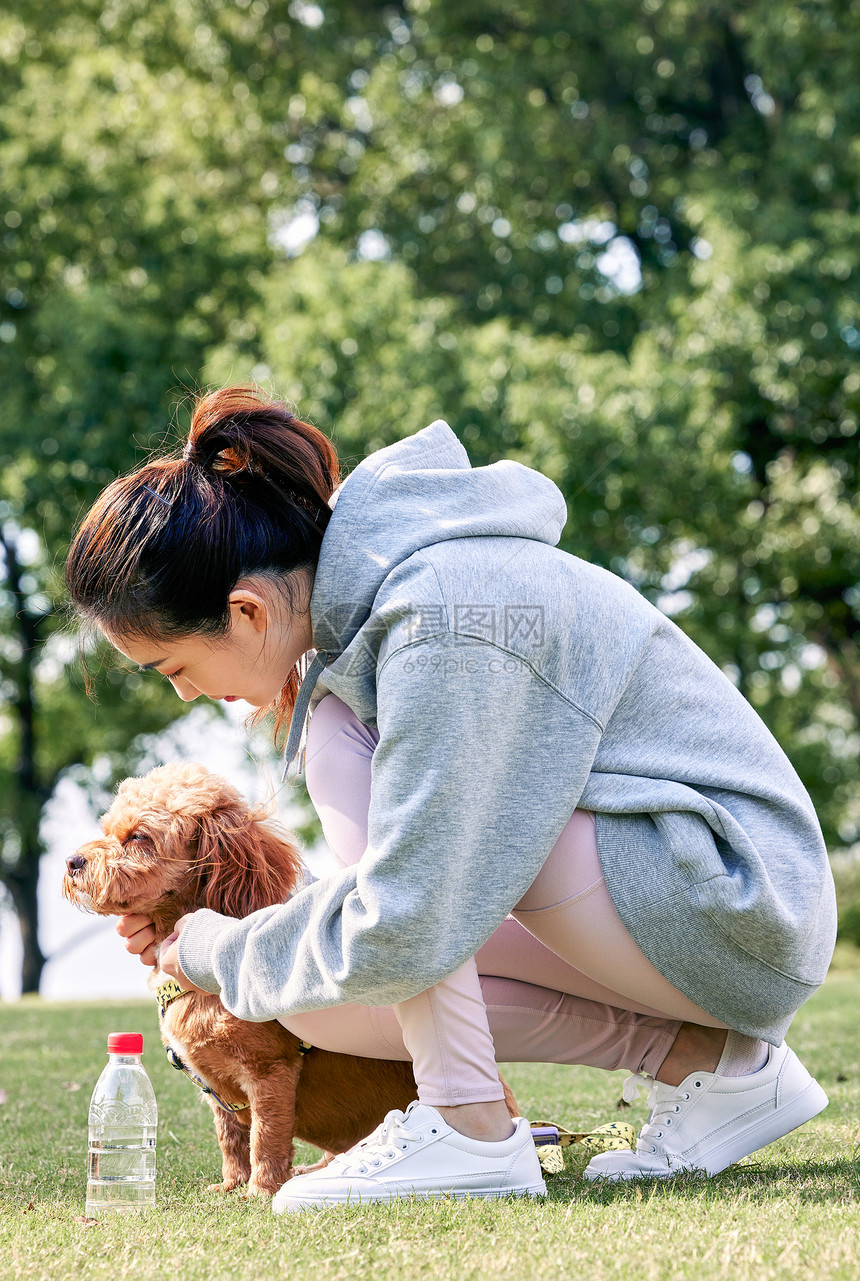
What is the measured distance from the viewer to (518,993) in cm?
238

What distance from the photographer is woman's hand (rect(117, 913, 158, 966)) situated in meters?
2.51

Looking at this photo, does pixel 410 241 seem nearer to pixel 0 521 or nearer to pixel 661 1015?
pixel 0 521

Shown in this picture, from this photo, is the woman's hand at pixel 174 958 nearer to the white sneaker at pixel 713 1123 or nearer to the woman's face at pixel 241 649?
the woman's face at pixel 241 649

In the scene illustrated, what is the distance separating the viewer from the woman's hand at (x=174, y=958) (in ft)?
7.41

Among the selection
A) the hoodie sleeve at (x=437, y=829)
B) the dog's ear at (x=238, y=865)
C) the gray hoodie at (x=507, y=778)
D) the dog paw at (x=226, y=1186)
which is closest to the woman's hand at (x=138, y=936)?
the dog's ear at (x=238, y=865)

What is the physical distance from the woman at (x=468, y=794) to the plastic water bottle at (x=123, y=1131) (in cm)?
27

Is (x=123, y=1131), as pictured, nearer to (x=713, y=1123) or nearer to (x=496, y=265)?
(x=713, y=1123)

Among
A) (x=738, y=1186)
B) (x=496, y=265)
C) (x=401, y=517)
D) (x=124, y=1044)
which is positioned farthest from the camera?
(x=496, y=265)

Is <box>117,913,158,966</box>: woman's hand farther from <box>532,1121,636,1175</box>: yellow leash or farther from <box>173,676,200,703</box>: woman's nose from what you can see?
<box>532,1121,636,1175</box>: yellow leash

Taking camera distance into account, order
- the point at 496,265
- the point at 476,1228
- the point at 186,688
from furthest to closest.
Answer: the point at 496,265 < the point at 186,688 < the point at 476,1228

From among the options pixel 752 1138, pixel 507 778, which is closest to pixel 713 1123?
pixel 752 1138

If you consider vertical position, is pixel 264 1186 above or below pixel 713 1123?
below

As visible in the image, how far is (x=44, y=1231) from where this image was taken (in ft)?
6.27

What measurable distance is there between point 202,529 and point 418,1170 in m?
1.12
